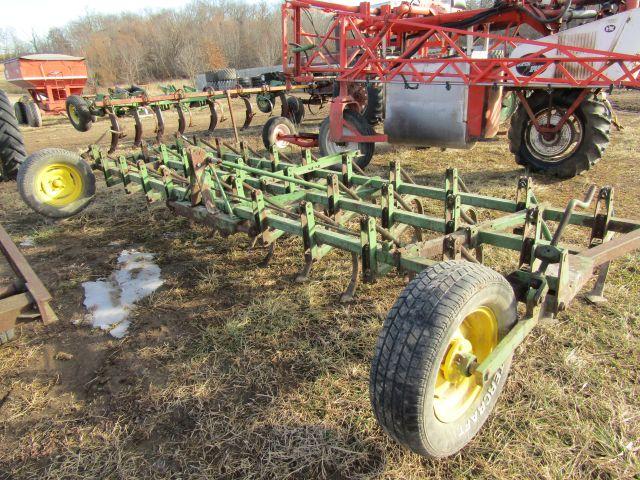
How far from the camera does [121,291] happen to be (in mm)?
3801

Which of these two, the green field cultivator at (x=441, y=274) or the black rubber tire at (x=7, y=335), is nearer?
the green field cultivator at (x=441, y=274)

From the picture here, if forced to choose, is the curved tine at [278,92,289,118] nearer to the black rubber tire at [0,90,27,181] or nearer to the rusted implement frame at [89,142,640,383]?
the black rubber tire at [0,90,27,181]

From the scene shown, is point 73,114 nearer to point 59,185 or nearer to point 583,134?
point 59,185

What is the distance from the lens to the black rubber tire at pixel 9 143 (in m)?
6.60

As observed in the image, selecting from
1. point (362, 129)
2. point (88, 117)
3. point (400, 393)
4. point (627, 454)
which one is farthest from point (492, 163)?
point (88, 117)

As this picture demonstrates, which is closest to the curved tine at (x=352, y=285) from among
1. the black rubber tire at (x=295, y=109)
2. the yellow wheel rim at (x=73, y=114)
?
the yellow wheel rim at (x=73, y=114)

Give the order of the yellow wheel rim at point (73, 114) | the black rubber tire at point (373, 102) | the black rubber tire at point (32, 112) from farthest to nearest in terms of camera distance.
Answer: the black rubber tire at point (32, 112) < the black rubber tire at point (373, 102) < the yellow wheel rim at point (73, 114)

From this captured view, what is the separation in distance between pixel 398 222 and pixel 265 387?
1680 millimetres

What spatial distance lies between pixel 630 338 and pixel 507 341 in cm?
142

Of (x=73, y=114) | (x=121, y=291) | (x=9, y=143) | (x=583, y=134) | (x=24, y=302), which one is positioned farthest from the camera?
(x=73, y=114)

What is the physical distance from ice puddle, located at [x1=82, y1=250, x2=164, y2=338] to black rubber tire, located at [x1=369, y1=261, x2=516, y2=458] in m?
2.15

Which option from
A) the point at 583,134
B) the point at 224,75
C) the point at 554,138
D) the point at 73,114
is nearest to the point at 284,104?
the point at 73,114

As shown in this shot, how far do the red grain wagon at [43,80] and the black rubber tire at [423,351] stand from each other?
1391 centimetres

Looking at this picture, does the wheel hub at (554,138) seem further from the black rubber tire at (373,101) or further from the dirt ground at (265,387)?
the black rubber tire at (373,101)
